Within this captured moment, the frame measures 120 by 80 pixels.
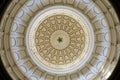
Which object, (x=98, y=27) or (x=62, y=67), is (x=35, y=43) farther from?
(x=98, y=27)

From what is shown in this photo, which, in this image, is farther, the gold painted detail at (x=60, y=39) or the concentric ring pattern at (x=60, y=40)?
the gold painted detail at (x=60, y=39)

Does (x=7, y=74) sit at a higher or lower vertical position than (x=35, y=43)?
lower

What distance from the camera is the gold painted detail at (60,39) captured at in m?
23.6

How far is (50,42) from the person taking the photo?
78.7 ft

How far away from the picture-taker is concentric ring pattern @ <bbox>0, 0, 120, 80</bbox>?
19.6 metres

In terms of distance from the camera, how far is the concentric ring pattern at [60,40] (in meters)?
19.6

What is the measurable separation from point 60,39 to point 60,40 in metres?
0.09

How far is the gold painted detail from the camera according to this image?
77.4 ft

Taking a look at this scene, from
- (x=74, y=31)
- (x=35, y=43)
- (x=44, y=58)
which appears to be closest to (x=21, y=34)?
(x=35, y=43)

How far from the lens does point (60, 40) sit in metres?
23.6

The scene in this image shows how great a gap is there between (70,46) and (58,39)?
138 cm

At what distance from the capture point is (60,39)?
23.6 metres

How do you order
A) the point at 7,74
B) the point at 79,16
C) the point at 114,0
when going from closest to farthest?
the point at 114,0 → the point at 7,74 → the point at 79,16

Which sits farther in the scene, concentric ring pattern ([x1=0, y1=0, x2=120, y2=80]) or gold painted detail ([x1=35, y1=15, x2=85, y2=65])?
gold painted detail ([x1=35, y1=15, x2=85, y2=65])
